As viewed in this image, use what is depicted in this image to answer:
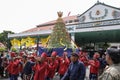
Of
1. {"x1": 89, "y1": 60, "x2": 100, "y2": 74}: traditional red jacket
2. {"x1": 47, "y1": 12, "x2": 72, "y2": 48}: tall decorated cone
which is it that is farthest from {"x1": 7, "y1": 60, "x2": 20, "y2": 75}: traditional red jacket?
{"x1": 47, "y1": 12, "x2": 72, "y2": 48}: tall decorated cone

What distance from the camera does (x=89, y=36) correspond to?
4116 centimetres

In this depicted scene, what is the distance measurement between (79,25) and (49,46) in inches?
735

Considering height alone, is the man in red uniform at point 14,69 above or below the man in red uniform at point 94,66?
above

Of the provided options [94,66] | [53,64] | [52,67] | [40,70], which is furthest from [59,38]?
[40,70]

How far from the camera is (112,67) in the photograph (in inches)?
149

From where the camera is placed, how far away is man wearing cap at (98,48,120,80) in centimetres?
369

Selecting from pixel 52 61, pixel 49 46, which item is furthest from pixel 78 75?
pixel 49 46

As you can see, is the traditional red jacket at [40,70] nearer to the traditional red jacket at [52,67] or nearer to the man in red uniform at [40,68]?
the man in red uniform at [40,68]

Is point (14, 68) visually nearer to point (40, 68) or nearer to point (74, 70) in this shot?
point (40, 68)

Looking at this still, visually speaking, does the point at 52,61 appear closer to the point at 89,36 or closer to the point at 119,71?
the point at 119,71

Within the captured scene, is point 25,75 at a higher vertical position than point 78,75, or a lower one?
lower

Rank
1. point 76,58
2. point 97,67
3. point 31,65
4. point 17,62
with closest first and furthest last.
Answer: point 76,58
point 31,65
point 17,62
point 97,67

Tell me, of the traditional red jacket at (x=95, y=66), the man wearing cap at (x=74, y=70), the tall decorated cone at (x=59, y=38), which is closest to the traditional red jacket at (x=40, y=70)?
the man wearing cap at (x=74, y=70)

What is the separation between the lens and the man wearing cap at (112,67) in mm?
3688
